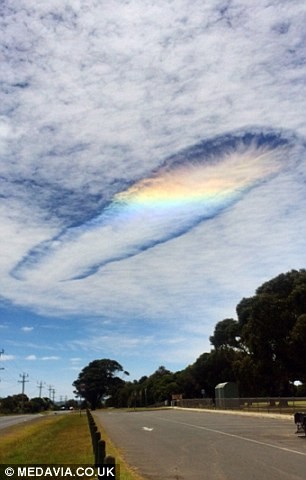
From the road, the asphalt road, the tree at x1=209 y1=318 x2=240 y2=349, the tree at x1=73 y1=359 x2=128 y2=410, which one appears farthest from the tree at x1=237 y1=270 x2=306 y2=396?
the tree at x1=73 y1=359 x2=128 y2=410

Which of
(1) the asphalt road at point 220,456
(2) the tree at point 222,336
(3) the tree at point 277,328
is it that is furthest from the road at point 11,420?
(2) the tree at point 222,336

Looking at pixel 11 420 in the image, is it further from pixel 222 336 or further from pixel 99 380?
pixel 99 380

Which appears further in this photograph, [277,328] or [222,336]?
[222,336]

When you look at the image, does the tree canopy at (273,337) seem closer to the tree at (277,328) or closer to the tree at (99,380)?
the tree at (277,328)

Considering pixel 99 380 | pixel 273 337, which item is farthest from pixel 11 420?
pixel 99 380

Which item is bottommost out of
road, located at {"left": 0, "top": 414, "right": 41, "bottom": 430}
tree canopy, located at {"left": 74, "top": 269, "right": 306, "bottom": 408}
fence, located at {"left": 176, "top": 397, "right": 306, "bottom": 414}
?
road, located at {"left": 0, "top": 414, "right": 41, "bottom": 430}

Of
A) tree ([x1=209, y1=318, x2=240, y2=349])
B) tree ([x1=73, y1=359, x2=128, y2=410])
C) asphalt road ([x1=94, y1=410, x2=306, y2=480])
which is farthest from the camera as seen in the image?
tree ([x1=73, y1=359, x2=128, y2=410])

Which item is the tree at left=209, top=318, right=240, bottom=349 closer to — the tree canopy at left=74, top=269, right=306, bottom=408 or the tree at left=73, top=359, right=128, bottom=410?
the tree canopy at left=74, top=269, right=306, bottom=408

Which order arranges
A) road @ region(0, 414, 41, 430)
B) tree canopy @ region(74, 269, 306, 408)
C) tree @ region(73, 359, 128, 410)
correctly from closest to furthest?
road @ region(0, 414, 41, 430) → tree canopy @ region(74, 269, 306, 408) → tree @ region(73, 359, 128, 410)
